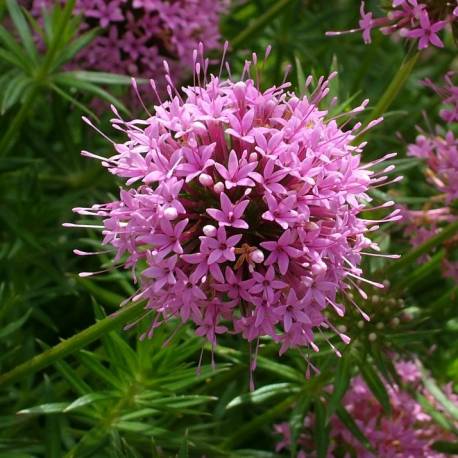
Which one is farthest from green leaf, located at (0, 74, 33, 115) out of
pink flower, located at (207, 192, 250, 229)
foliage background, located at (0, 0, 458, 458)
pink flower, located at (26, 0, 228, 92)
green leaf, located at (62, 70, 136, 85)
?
pink flower, located at (207, 192, 250, 229)

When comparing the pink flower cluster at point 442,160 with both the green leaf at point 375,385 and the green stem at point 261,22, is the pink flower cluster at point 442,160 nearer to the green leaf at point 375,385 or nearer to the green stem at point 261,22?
the green leaf at point 375,385

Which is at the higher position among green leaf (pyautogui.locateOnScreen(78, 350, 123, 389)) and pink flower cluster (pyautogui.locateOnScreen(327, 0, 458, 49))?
pink flower cluster (pyautogui.locateOnScreen(327, 0, 458, 49))

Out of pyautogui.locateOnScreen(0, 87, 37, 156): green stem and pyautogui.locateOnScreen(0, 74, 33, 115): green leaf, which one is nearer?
pyautogui.locateOnScreen(0, 74, 33, 115): green leaf

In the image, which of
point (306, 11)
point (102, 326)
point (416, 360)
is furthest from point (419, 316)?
point (306, 11)

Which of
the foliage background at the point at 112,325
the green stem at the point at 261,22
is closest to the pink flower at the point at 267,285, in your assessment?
the foliage background at the point at 112,325

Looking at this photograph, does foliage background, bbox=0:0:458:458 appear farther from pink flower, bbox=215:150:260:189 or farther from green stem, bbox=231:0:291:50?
pink flower, bbox=215:150:260:189

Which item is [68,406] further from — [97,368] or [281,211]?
[281,211]

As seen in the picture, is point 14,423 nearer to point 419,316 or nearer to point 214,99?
point 214,99
